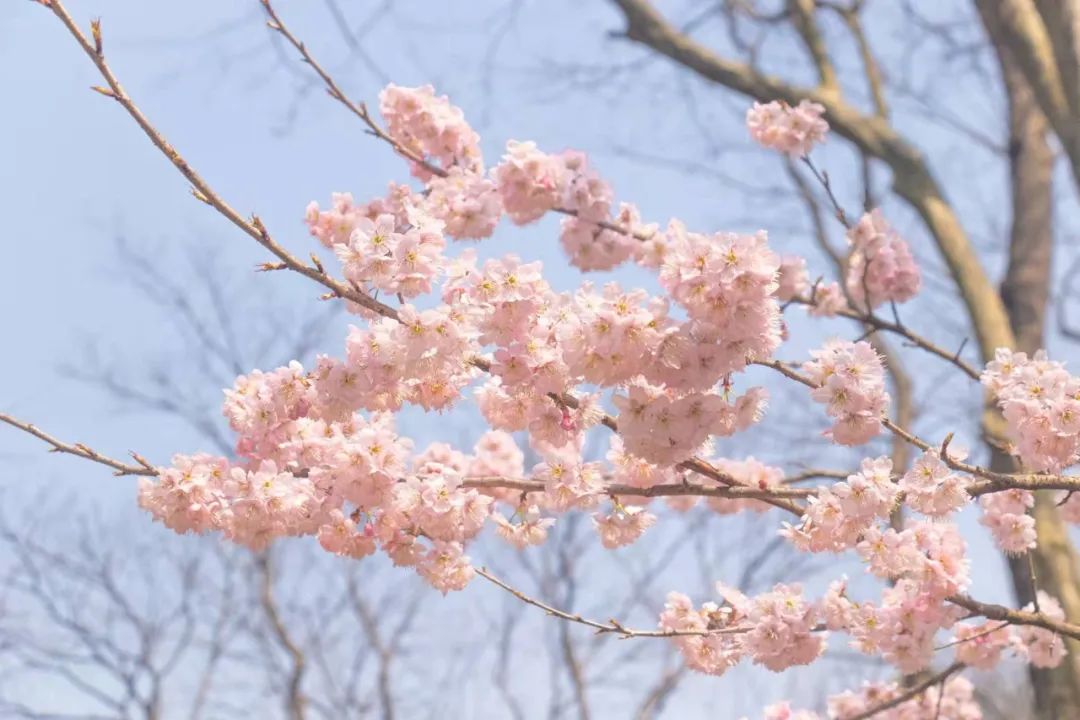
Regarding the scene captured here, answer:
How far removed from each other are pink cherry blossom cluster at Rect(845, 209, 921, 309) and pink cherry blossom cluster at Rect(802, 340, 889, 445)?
159 cm

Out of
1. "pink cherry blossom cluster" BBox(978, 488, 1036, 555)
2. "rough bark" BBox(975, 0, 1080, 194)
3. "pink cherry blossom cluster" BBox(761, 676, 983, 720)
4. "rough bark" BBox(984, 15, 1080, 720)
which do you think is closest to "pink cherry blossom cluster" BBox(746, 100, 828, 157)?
"rough bark" BBox(975, 0, 1080, 194)

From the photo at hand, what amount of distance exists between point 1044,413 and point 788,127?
6.10ft

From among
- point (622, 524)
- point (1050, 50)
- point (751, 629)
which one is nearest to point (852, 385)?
point (622, 524)

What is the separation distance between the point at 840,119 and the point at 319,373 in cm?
398

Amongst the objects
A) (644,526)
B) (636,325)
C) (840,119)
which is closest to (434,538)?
(644,526)

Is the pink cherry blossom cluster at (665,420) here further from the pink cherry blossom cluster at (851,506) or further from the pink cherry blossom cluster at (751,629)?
the pink cherry blossom cluster at (751,629)

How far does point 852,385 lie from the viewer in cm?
201

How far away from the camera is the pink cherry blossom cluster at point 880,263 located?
3.56 meters

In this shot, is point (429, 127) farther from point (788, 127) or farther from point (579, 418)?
point (579, 418)

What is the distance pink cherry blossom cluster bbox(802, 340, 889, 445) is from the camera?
2016 mm

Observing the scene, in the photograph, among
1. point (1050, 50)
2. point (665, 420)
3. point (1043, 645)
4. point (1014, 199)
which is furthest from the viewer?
point (1014, 199)

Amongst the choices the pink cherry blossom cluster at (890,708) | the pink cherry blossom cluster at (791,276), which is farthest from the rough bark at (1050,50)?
the pink cherry blossom cluster at (890,708)

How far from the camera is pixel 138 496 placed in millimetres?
2488

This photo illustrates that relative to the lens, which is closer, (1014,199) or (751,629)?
(751,629)
